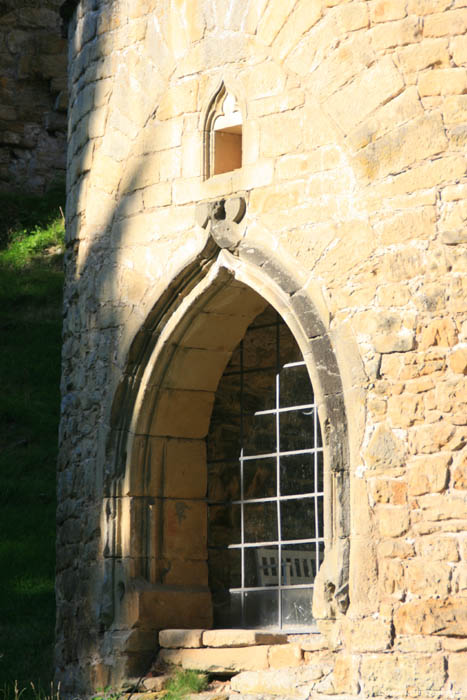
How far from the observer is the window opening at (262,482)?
7.22m

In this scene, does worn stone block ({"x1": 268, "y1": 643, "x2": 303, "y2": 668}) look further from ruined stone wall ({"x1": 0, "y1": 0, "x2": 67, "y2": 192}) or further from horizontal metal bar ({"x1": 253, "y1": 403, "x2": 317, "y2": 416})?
ruined stone wall ({"x1": 0, "y1": 0, "x2": 67, "y2": 192})

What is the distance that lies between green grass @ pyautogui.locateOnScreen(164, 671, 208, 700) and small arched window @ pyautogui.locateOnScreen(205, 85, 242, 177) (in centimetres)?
281

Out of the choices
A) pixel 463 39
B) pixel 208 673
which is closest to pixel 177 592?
pixel 208 673

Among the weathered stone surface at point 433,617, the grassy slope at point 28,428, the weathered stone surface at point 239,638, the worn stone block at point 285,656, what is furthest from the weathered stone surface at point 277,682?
the grassy slope at point 28,428

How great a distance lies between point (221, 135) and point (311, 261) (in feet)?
3.61

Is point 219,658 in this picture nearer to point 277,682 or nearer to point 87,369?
point 277,682

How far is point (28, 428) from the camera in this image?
11.1m

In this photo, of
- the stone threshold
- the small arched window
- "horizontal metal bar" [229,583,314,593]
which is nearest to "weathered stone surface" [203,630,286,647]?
the stone threshold

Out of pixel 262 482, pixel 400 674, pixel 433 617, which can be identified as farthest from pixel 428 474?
pixel 262 482

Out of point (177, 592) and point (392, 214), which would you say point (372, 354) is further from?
point (177, 592)

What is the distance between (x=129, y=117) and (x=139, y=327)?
133 centimetres

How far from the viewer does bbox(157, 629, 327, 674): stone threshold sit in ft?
20.1

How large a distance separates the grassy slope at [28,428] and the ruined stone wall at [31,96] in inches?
17.5

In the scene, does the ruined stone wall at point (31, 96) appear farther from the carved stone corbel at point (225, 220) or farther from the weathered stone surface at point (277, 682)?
the weathered stone surface at point (277, 682)
